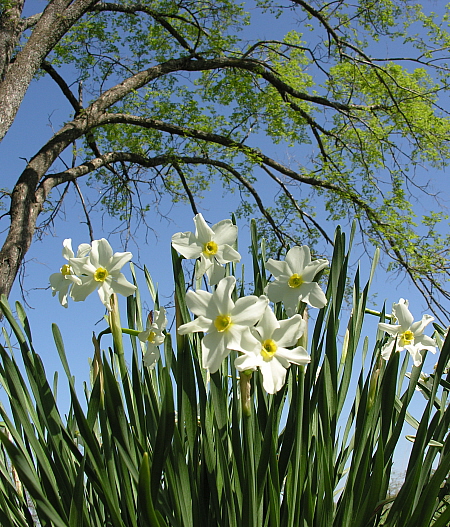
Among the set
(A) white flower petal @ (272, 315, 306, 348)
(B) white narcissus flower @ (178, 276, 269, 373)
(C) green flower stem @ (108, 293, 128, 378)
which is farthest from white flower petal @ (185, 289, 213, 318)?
(C) green flower stem @ (108, 293, 128, 378)

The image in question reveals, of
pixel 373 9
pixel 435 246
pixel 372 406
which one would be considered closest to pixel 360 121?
pixel 373 9

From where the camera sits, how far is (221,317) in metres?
0.67

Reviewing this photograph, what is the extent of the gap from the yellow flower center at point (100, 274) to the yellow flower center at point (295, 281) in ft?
1.00

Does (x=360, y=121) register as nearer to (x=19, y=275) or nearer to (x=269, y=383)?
(x=19, y=275)

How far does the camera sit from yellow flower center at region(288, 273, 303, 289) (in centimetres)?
78

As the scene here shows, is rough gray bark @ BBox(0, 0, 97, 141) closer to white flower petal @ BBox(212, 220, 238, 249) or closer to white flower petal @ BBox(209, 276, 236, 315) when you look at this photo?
white flower petal @ BBox(212, 220, 238, 249)

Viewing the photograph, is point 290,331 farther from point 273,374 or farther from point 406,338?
point 406,338

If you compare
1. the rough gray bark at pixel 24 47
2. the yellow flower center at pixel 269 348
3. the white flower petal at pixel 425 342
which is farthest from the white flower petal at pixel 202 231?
the rough gray bark at pixel 24 47

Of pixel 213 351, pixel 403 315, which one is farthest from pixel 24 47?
pixel 213 351

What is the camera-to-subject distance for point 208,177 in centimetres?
643

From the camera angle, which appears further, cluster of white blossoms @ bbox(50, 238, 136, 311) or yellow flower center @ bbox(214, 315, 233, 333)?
cluster of white blossoms @ bbox(50, 238, 136, 311)

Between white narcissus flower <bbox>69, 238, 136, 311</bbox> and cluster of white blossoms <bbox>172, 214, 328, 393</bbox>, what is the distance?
15 cm

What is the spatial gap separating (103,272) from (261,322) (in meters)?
0.30

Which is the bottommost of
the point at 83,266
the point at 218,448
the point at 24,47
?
the point at 218,448
